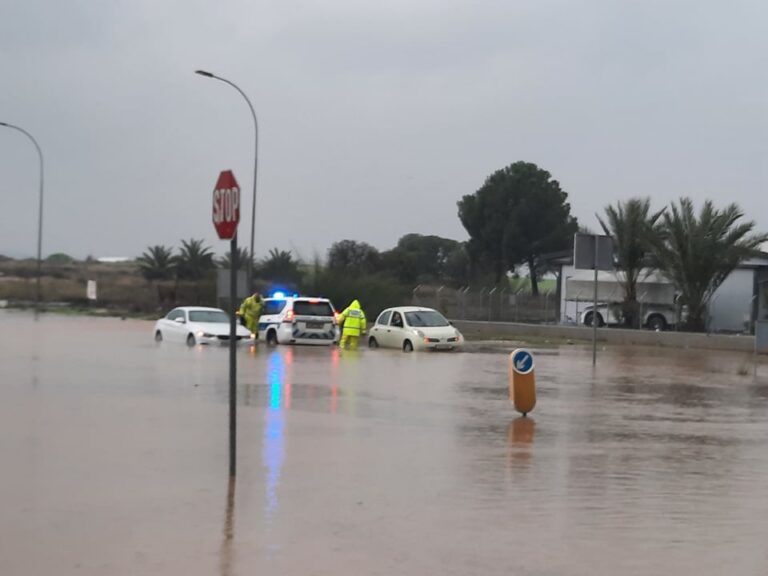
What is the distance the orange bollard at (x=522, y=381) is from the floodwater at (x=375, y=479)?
0.30 meters

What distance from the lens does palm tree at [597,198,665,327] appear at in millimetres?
43281

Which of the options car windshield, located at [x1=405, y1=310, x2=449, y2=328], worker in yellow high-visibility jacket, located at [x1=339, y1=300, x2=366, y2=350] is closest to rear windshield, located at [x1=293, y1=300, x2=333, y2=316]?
worker in yellow high-visibility jacket, located at [x1=339, y1=300, x2=366, y2=350]

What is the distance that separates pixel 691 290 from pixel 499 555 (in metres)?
34.1

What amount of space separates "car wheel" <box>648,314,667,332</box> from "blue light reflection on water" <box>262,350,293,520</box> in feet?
86.6

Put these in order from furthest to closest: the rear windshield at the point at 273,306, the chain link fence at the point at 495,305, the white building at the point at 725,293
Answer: the chain link fence at the point at 495,305
the white building at the point at 725,293
the rear windshield at the point at 273,306

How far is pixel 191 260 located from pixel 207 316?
118ft

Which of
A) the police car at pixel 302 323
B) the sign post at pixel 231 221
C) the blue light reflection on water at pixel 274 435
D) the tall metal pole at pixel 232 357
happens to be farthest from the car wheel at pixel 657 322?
the sign post at pixel 231 221

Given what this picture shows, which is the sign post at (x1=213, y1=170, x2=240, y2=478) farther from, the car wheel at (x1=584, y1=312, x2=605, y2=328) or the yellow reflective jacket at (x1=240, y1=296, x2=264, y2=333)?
the car wheel at (x1=584, y1=312, x2=605, y2=328)

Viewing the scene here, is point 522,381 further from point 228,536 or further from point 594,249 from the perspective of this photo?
point 594,249

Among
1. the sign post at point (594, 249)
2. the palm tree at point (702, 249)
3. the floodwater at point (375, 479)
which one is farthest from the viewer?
the palm tree at point (702, 249)

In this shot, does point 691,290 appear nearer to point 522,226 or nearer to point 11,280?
point 522,226

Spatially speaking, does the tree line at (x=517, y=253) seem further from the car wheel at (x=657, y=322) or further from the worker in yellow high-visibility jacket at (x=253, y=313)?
the worker in yellow high-visibility jacket at (x=253, y=313)

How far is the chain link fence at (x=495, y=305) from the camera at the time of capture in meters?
47.6

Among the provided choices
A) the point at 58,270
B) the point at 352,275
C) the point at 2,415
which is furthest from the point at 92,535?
the point at 58,270
